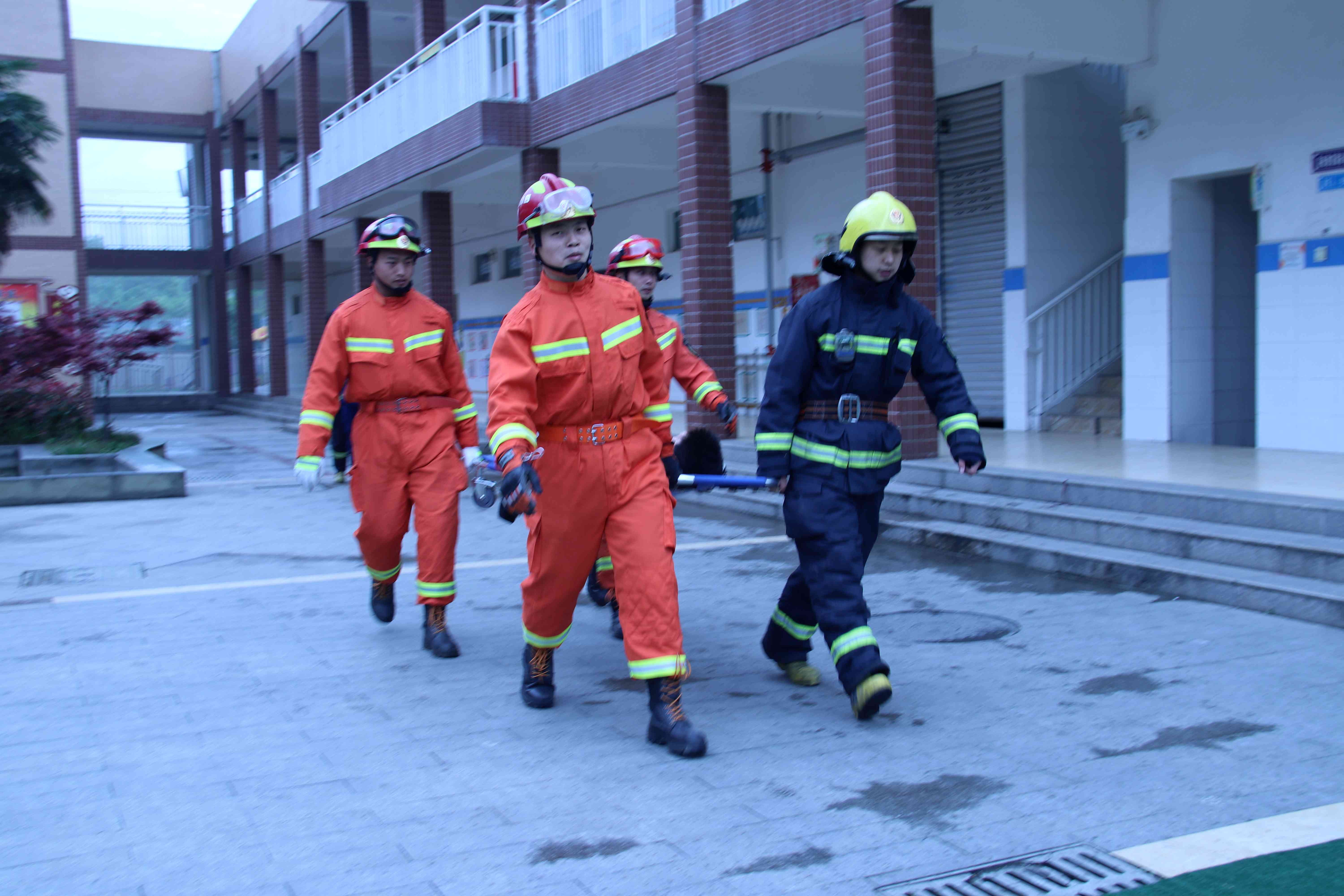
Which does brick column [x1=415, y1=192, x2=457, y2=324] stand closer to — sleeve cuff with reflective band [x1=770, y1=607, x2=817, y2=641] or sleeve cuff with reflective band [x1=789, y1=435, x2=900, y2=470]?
sleeve cuff with reflective band [x1=770, y1=607, x2=817, y2=641]

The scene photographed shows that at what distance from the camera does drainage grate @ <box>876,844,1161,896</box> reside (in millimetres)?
3084

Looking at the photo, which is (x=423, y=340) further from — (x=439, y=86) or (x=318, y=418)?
(x=439, y=86)

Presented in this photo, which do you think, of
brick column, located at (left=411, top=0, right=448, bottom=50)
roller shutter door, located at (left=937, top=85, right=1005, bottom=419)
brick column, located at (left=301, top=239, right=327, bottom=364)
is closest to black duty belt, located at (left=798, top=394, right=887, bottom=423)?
roller shutter door, located at (left=937, top=85, right=1005, bottom=419)

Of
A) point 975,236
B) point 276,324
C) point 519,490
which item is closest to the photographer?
point 519,490

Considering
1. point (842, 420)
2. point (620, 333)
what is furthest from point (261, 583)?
point (842, 420)

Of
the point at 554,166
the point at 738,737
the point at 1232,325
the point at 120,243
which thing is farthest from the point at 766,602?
the point at 120,243

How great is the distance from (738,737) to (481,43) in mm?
13094

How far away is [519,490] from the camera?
409 cm

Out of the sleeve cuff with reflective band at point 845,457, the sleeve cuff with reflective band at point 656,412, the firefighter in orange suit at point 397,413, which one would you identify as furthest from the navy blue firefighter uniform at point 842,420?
the firefighter in orange suit at point 397,413

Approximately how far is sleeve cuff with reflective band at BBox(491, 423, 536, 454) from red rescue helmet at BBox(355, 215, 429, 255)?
6.43 feet

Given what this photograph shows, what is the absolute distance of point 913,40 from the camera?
9.67 m

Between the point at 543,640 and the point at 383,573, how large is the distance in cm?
183

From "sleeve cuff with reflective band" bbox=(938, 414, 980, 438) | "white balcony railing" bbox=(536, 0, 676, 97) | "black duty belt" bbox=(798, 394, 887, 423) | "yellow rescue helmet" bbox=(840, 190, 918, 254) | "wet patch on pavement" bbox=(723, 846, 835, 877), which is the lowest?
"wet patch on pavement" bbox=(723, 846, 835, 877)

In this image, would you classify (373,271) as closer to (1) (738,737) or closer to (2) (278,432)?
(1) (738,737)
